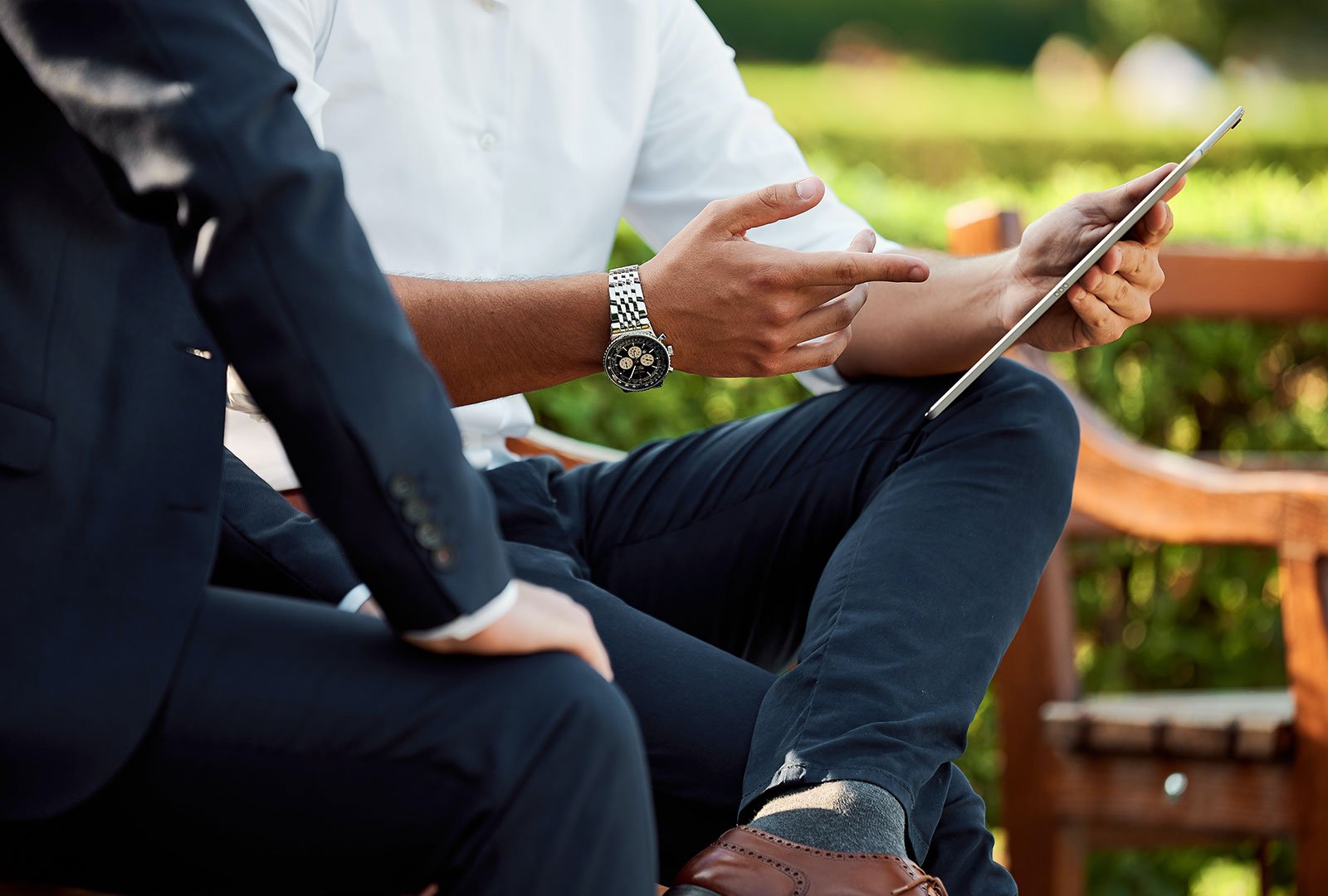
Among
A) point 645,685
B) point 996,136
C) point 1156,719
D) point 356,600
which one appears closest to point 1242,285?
point 1156,719

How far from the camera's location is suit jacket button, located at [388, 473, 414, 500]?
0.91 meters

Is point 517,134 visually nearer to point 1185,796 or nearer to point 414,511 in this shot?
point 414,511

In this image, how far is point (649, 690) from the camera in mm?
1494

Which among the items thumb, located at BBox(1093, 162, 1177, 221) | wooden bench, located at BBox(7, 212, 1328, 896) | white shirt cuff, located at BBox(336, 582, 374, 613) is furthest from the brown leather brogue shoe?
wooden bench, located at BBox(7, 212, 1328, 896)

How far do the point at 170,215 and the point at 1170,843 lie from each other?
214cm

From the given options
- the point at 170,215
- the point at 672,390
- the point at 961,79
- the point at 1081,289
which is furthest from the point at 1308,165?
the point at 170,215

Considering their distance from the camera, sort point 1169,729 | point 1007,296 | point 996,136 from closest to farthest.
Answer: point 1007,296 → point 1169,729 → point 996,136

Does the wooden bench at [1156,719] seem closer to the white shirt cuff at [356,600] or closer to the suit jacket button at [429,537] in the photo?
the white shirt cuff at [356,600]

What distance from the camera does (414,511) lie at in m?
0.91

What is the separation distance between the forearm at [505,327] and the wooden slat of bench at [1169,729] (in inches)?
48.8

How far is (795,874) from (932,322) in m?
0.80

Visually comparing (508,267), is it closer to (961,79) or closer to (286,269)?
(286,269)

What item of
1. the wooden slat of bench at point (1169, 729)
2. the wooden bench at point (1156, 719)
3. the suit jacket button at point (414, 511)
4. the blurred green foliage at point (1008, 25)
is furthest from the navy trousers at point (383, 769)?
the blurred green foliage at point (1008, 25)

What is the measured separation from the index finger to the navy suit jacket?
0.62m
